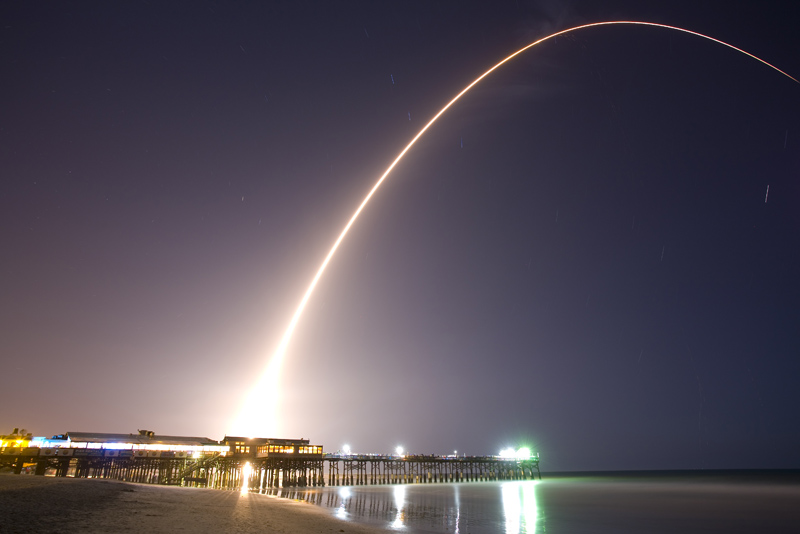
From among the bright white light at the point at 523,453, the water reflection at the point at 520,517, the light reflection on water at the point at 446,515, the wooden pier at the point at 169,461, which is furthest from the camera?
the bright white light at the point at 523,453

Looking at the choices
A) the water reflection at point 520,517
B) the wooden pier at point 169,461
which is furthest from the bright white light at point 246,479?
the water reflection at point 520,517

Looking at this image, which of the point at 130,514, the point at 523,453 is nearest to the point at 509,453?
the point at 523,453

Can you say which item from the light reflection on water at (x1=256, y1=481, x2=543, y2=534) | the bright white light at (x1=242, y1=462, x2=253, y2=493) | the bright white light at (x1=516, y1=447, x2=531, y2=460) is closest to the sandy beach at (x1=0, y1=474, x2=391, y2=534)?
the light reflection on water at (x1=256, y1=481, x2=543, y2=534)

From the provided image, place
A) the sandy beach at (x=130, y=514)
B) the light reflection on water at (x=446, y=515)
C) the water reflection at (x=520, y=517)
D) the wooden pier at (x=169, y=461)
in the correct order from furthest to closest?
the wooden pier at (x=169, y=461) → the water reflection at (x=520, y=517) → the light reflection on water at (x=446, y=515) → the sandy beach at (x=130, y=514)

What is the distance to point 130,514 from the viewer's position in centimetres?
1998

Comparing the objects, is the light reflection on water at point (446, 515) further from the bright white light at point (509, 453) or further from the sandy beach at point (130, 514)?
the bright white light at point (509, 453)

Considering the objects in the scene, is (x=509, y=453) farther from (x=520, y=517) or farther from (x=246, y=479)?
(x=520, y=517)

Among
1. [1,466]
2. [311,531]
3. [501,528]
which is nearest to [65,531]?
[311,531]

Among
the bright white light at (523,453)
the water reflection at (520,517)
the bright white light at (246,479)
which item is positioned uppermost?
the bright white light at (523,453)

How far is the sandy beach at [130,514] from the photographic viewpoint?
A: 15898mm

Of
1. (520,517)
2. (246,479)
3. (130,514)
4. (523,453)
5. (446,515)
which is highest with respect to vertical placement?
(130,514)

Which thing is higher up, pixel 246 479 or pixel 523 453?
pixel 523 453

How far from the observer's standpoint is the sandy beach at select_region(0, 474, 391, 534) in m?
15.9

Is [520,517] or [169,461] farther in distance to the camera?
[169,461]
